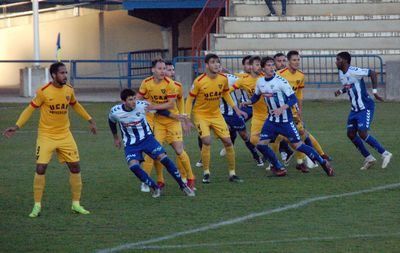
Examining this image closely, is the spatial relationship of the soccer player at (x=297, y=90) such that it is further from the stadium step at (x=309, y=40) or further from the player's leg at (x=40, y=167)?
the stadium step at (x=309, y=40)

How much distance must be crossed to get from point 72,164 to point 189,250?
2822mm

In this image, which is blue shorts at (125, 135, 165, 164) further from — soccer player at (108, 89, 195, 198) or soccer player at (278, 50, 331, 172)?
soccer player at (278, 50, 331, 172)

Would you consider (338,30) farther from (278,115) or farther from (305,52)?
(278,115)

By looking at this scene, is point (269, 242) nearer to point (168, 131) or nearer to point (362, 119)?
point (168, 131)

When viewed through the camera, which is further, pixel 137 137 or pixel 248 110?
pixel 248 110

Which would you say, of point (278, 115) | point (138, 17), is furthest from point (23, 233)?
point (138, 17)

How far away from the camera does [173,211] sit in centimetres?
1313

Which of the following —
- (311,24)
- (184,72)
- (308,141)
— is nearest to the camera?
(308,141)

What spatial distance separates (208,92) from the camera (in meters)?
15.6

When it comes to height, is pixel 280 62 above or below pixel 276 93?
above

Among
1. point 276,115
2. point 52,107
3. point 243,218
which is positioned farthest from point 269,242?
point 276,115

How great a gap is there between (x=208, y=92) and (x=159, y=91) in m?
0.98

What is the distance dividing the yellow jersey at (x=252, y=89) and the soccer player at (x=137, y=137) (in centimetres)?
336

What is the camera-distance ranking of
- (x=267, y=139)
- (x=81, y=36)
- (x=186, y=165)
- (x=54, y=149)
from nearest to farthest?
(x=54, y=149) < (x=186, y=165) < (x=267, y=139) < (x=81, y=36)
